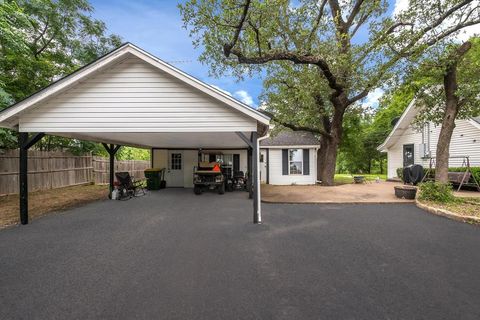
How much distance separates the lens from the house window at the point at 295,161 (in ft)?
53.8

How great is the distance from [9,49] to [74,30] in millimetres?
4988

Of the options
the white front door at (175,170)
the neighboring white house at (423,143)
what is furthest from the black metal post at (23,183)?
Answer: the neighboring white house at (423,143)

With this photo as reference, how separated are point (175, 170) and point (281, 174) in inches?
277

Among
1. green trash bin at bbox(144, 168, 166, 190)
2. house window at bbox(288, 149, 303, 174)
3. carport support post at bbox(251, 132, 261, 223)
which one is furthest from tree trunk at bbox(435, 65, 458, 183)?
green trash bin at bbox(144, 168, 166, 190)

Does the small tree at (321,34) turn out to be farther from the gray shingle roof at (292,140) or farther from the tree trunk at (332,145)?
the gray shingle roof at (292,140)

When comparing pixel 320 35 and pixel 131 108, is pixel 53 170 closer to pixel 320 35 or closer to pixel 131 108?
pixel 131 108

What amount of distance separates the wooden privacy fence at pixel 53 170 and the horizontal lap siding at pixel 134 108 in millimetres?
5811

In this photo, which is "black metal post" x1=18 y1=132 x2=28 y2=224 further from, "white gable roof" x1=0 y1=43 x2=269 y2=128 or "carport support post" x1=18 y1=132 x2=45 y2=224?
"white gable roof" x1=0 y1=43 x2=269 y2=128

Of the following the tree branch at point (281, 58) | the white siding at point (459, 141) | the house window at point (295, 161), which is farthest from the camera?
the house window at point (295, 161)

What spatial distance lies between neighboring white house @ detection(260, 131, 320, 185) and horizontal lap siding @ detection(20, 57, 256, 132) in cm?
993

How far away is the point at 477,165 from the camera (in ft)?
38.9

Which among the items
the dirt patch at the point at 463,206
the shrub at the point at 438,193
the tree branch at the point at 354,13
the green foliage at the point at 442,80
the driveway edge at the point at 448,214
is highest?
the tree branch at the point at 354,13

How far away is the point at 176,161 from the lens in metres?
15.5

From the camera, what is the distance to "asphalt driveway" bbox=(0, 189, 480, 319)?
8.72ft
